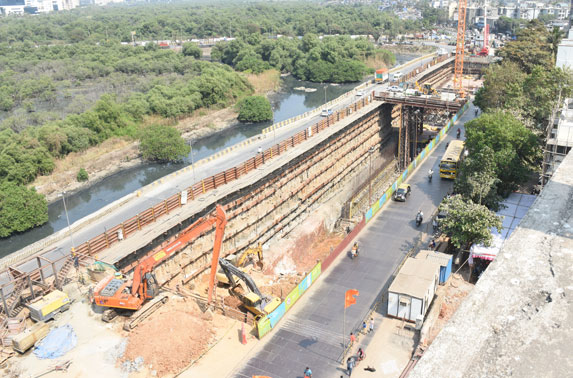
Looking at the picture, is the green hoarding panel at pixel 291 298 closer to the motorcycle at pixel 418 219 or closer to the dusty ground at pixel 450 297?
the dusty ground at pixel 450 297

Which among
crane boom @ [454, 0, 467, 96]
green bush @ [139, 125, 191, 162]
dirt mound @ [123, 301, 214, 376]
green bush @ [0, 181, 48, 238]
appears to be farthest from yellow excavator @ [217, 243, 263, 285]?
crane boom @ [454, 0, 467, 96]

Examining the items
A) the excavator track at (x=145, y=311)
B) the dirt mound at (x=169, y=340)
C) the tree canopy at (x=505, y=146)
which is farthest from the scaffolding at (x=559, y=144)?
the excavator track at (x=145, y=311)

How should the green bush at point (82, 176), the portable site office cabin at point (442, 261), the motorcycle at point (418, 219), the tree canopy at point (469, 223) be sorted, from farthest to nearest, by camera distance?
the green bush at point (82, 176)
the motorcycle at point (418, 219)
the tree canopy at point (469, 223)
the portable site office cabin at point (442, 261)

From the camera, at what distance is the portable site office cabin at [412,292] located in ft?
90.3

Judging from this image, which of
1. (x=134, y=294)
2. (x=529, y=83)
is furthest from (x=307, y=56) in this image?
(x=134, y=294)

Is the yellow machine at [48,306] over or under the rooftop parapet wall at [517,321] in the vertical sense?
under

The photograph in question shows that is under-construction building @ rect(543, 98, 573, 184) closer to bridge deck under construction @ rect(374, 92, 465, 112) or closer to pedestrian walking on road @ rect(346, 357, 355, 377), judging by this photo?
pedestrian walking on road @ rect(346, 357, 355, 377)

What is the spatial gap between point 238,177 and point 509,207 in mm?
22550

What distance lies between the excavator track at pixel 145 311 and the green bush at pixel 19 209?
3095 cm

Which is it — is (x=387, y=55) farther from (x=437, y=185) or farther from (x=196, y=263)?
(x=196, y=263)

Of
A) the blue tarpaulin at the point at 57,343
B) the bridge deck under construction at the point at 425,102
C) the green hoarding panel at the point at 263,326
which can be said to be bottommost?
the green hoarding panel at the point at 263,326

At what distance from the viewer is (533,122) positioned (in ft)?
159

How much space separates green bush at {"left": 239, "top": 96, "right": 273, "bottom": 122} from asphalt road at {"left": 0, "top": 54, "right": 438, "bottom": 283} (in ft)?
97.2

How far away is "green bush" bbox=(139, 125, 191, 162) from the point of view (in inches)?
2798
